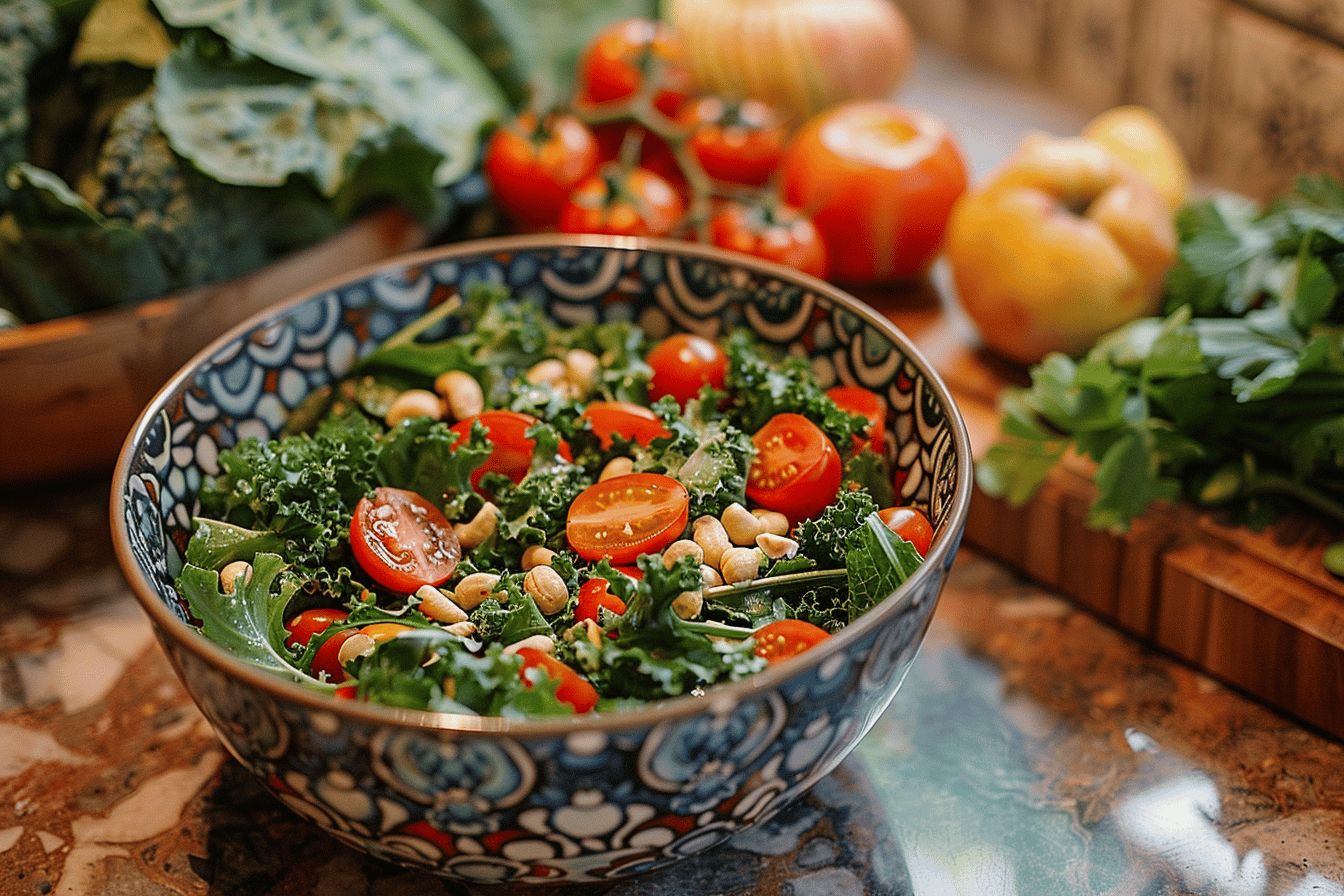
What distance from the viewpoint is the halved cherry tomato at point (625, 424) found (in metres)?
1.12

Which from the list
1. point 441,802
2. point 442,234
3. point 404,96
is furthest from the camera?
point 442,234

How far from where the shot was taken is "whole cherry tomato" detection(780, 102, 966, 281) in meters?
1.56

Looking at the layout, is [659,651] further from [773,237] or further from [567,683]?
[773,237]

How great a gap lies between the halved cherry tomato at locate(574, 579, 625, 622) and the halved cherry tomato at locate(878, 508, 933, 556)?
22 centimetres

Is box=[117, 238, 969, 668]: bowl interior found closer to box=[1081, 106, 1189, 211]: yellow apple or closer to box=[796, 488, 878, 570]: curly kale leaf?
box=[796, 488, 878, 570]: curly kale leaf

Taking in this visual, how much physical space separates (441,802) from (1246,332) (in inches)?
36.0

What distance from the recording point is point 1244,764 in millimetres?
1050

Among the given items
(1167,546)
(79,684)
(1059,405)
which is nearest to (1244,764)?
(1167,546)

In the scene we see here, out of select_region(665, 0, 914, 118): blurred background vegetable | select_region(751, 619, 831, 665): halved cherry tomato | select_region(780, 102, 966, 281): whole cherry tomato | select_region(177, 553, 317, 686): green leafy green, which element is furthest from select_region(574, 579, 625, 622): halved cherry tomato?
select_region(665, 0, 914, 118): blurred background vegetable

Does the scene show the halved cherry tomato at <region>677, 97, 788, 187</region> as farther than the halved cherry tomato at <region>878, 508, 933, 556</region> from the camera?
Yes

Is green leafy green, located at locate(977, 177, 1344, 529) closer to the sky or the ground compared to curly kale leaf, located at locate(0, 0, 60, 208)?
closer to the ground

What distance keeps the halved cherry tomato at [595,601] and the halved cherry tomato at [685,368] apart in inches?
11.0

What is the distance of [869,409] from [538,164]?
2.35 ft

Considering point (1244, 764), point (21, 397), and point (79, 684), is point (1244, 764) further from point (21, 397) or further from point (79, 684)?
point (21, 397)
